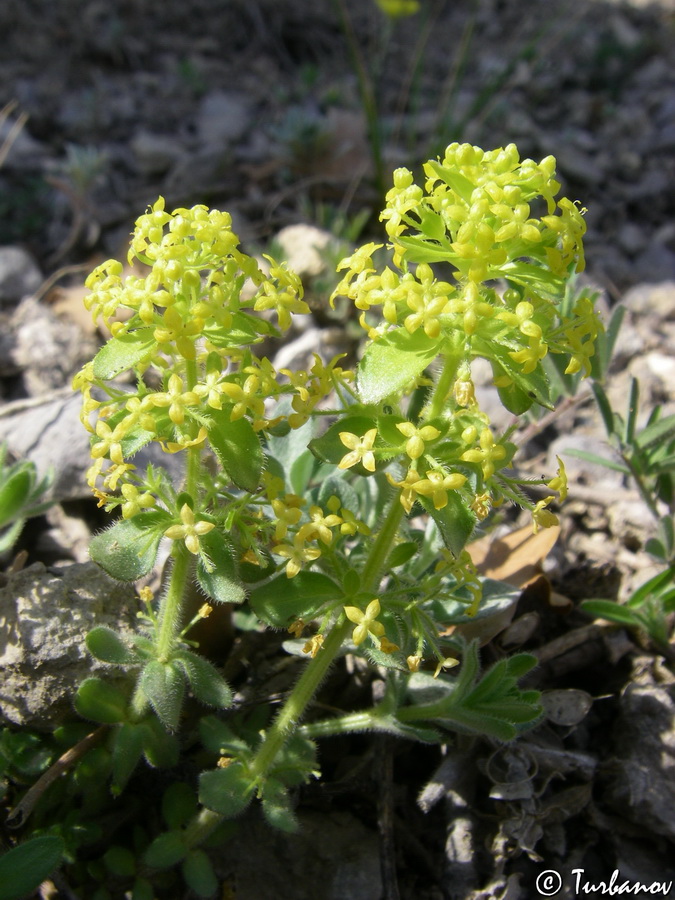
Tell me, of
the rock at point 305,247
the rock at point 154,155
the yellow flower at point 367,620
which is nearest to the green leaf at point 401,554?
the yellow flower at point 367,620

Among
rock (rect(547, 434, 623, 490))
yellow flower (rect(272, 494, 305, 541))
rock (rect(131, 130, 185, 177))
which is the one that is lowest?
rock (rect(547, 434, 623, 490))

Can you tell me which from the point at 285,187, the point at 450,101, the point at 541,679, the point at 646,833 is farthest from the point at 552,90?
the point at 646,833

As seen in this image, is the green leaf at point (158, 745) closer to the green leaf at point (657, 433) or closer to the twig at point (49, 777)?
the twig at point (49, 777)

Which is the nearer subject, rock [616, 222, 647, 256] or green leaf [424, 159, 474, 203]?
green leaf [424, 159, 474, 203]

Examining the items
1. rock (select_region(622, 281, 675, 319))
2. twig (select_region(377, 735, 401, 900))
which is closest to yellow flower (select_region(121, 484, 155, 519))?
twig (select_region(377, 735, 401, 900))

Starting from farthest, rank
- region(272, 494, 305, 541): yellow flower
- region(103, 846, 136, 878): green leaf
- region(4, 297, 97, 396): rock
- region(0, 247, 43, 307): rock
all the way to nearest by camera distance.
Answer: region(0, 247, 43, 307): rock < region(4, 297, 97, 396): rock < region(103, 846, 136, 878): green leaf < region(272, 494, 305, 541): yellow flower

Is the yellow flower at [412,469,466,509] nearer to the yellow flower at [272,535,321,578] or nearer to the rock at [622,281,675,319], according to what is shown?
the yellow flower at [272,535,321,578]
